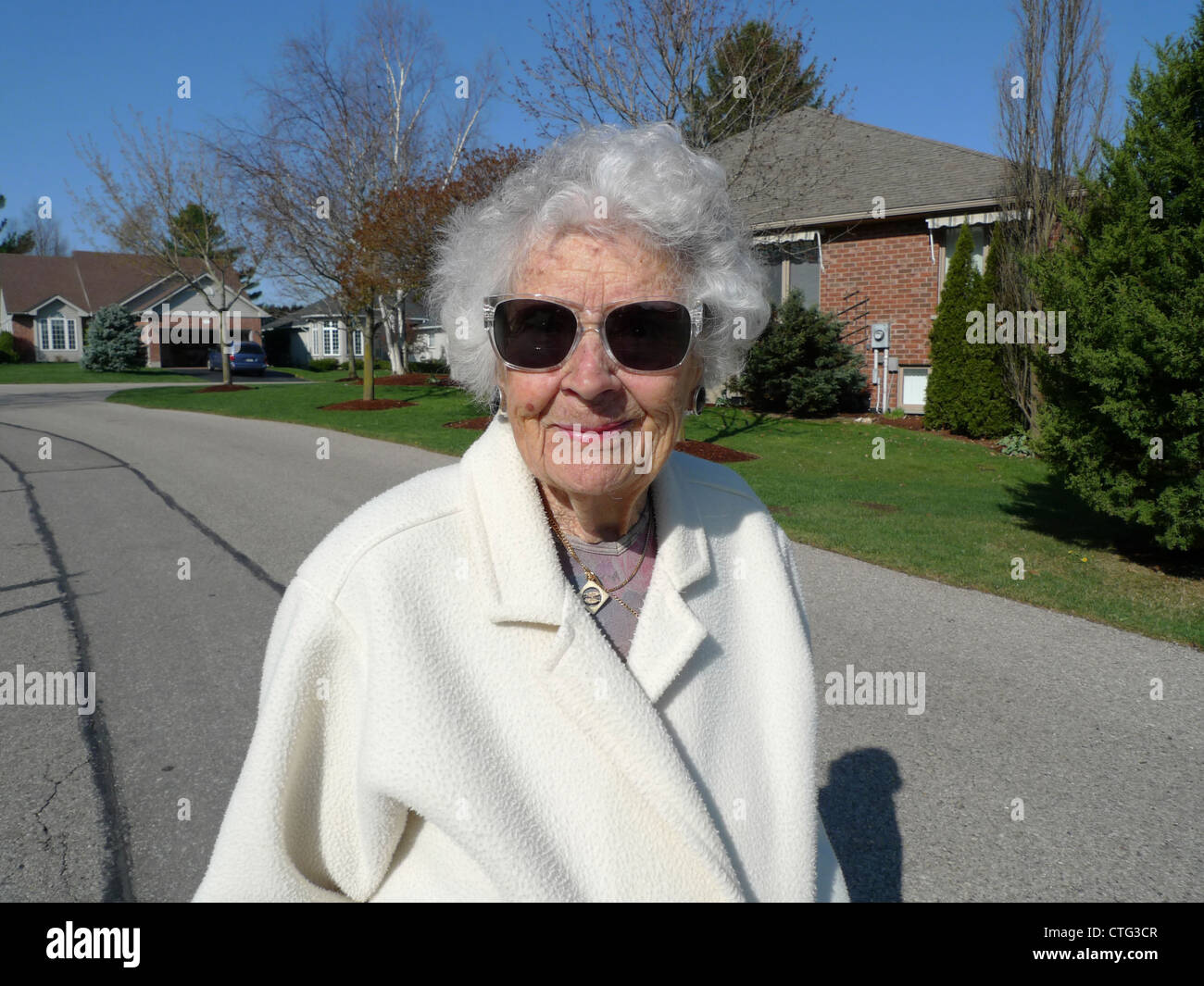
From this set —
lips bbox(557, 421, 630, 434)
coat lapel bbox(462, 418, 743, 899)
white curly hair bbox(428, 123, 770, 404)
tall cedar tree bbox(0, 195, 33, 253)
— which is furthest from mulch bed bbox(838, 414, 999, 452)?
tall cedar tree bbox(0, 195, 33, 253)

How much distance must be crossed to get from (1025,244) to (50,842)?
15220 mm

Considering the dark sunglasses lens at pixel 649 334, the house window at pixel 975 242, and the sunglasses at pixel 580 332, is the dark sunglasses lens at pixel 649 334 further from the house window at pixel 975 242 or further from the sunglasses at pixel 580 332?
the house window at pixel 975 242

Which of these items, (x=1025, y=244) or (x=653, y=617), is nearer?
(x=653, y=617)

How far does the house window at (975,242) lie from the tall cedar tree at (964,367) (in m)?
1.37

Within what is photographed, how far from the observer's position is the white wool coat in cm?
142

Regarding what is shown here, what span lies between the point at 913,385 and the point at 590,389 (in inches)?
738

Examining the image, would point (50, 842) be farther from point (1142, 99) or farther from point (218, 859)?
point (1142, 99)

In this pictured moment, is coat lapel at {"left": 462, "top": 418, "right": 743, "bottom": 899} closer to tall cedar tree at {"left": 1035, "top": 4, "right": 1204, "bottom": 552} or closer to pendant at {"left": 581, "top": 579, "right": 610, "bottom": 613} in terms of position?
pendant at {"left": 581, "top": 579, "right": 610, "bottom": 613}

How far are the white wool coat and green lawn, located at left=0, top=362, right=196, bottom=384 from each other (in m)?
40.1

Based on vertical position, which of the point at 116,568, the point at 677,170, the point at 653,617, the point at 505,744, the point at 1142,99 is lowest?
Answer: the point at 116,568

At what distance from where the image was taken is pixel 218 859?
1434mm
